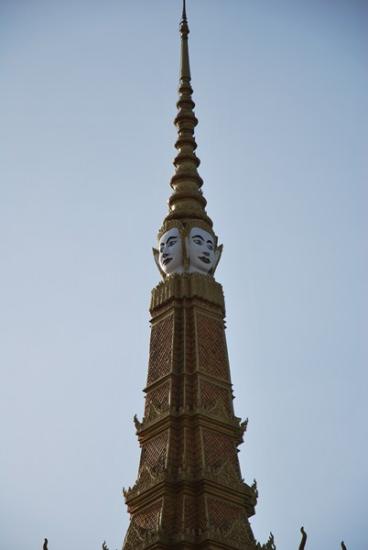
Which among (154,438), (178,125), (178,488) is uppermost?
(178,125)

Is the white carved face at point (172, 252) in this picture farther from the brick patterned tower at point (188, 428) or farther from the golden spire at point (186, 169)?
the golden spire at point (186, 169)

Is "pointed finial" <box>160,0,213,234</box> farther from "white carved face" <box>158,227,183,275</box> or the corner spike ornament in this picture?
"white carved face" <box>158,227,183,275</box>

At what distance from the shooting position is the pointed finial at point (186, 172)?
60.1m

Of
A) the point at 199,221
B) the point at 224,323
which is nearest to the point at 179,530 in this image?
the point at 224,323

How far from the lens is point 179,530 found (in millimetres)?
46344

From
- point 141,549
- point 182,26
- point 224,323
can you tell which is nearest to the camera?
point 141,549

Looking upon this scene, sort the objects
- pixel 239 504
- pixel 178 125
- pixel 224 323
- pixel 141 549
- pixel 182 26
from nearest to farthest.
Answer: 1. pixel 141 549
2. pixel 239 504
3. pixel 224 323
4. pixel 178 125
5. pixel 182 26

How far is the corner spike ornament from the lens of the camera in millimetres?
58688

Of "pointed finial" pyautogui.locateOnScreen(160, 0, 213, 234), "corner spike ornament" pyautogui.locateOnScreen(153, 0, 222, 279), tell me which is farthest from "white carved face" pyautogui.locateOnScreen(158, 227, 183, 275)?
"pointed finial" pyautogui.locateOnScreen(160, 0, 213, 234)

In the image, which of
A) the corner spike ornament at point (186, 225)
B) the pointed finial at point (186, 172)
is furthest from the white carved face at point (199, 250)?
the pointed finial at point (186, 172)

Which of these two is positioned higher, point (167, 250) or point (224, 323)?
point (167, 250)

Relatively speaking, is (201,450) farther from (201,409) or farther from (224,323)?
(224,323)

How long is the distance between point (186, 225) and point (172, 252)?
63.8 inches

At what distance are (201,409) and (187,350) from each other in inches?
160
